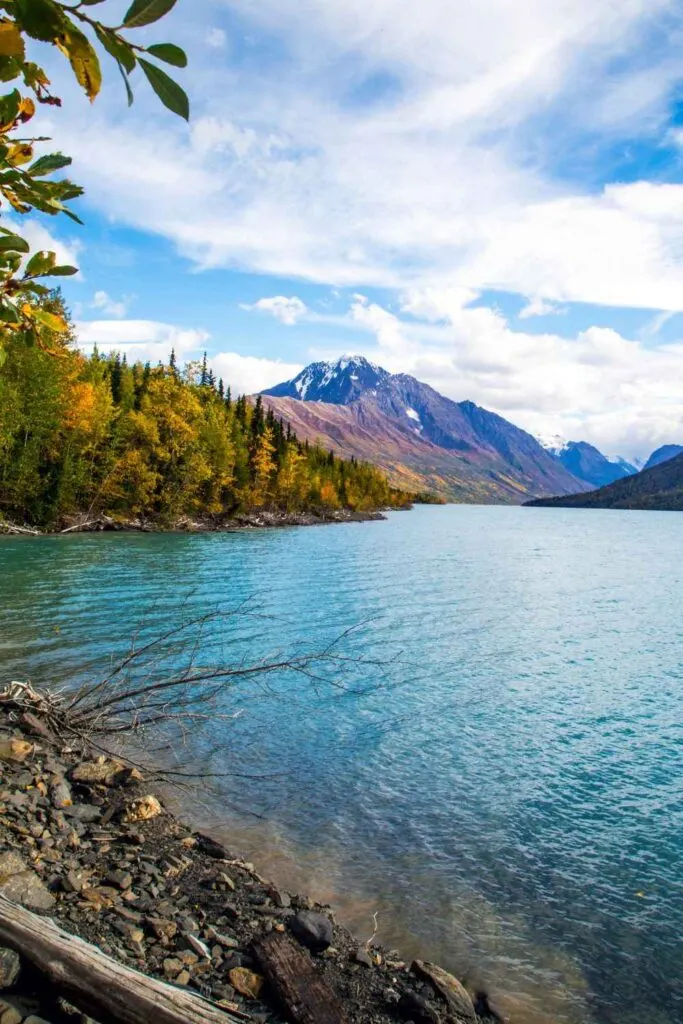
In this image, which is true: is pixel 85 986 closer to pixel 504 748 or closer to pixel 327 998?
pixel 327 998

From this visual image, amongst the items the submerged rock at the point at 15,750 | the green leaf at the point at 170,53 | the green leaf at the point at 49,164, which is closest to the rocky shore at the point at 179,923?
the submerged rock at the point at 15,750

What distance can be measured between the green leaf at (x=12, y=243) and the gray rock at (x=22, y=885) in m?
6.24

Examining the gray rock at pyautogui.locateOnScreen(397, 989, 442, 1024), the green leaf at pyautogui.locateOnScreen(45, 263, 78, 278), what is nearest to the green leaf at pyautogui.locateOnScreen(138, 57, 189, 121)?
the green leaf at pyautogui.locateOnScreen(45, 263, 78, 278)

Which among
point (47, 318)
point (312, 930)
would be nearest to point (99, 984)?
point (312, 930)

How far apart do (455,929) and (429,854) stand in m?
1.77

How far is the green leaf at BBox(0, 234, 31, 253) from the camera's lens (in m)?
2.36

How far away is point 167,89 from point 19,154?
1294mm

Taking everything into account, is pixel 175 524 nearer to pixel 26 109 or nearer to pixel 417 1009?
pixel 417 1009

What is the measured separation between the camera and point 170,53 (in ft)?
5.03

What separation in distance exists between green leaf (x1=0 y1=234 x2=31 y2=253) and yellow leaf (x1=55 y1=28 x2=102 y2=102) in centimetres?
69

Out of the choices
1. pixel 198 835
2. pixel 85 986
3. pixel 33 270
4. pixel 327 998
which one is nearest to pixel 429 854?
pixel 198 835

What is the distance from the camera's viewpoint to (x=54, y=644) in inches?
794

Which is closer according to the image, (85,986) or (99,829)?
(85,986)

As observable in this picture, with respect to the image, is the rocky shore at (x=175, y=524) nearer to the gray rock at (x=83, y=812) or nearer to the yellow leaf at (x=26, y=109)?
the gray rock at (x=83, y=812)
